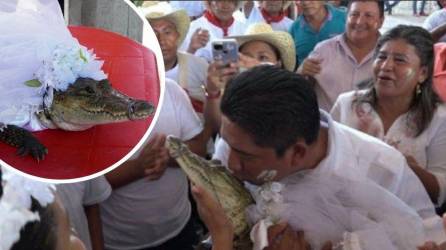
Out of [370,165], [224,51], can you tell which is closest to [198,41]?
[224,51]

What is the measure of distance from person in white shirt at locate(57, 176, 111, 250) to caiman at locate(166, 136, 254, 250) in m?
0.29

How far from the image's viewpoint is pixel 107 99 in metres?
0.43

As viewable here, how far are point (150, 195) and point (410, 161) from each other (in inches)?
29.9

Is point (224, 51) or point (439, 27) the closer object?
point (224, 51)

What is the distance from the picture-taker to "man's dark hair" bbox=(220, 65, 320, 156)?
44.8 inches

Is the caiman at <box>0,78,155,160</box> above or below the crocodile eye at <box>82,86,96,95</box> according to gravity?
below

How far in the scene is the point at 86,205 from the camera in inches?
57.7

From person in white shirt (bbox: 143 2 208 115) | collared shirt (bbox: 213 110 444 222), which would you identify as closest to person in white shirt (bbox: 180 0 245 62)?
person in white shirt (bbox: 143 2 208 115)

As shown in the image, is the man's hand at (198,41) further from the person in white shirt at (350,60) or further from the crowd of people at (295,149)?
the person in white shirt at (350,60)

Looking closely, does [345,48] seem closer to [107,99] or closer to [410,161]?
[410,161]

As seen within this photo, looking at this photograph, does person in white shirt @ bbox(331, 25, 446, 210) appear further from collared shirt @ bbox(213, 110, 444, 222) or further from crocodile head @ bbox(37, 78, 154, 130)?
crocodile head @ bbox(37, 78, 154, 130)

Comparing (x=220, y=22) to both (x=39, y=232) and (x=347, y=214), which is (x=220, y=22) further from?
(x=39, y=232)

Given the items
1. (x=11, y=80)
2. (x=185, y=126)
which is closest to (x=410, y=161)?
(x=185, y=126)

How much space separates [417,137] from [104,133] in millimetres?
1323
